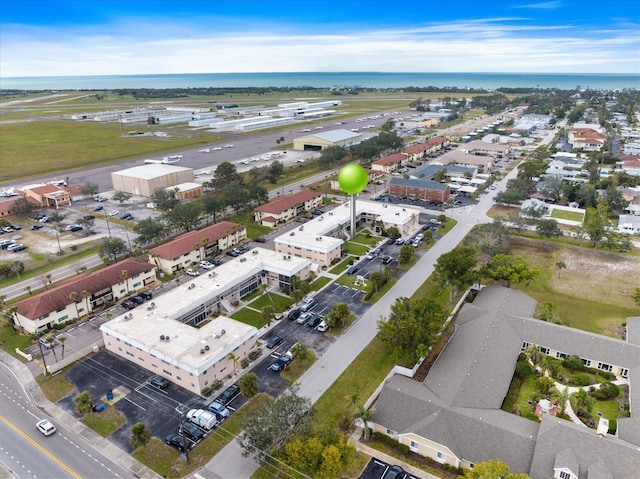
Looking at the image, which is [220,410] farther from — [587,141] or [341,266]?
[587,141]

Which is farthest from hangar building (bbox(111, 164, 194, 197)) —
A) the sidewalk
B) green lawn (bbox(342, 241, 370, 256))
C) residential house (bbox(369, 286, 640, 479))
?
residential house (bbox(369, 286, 640, 479))

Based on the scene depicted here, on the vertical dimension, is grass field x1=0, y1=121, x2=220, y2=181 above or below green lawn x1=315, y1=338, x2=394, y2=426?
above

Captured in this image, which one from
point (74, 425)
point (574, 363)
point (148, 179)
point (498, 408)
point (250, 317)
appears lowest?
point (74, 425)

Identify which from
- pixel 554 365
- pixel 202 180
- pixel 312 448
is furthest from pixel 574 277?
pixel 202 180

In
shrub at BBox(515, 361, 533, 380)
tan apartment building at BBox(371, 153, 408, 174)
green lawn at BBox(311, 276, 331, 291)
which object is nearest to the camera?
shrub at BBox(515, 361, 533, 380)

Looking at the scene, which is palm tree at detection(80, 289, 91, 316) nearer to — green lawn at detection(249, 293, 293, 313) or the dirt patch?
green lawn at detection(249, 293, 293, 313)

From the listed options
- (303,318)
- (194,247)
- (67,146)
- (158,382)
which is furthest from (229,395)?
(67,146)

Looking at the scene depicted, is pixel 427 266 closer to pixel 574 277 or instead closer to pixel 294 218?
pixel 574 277
